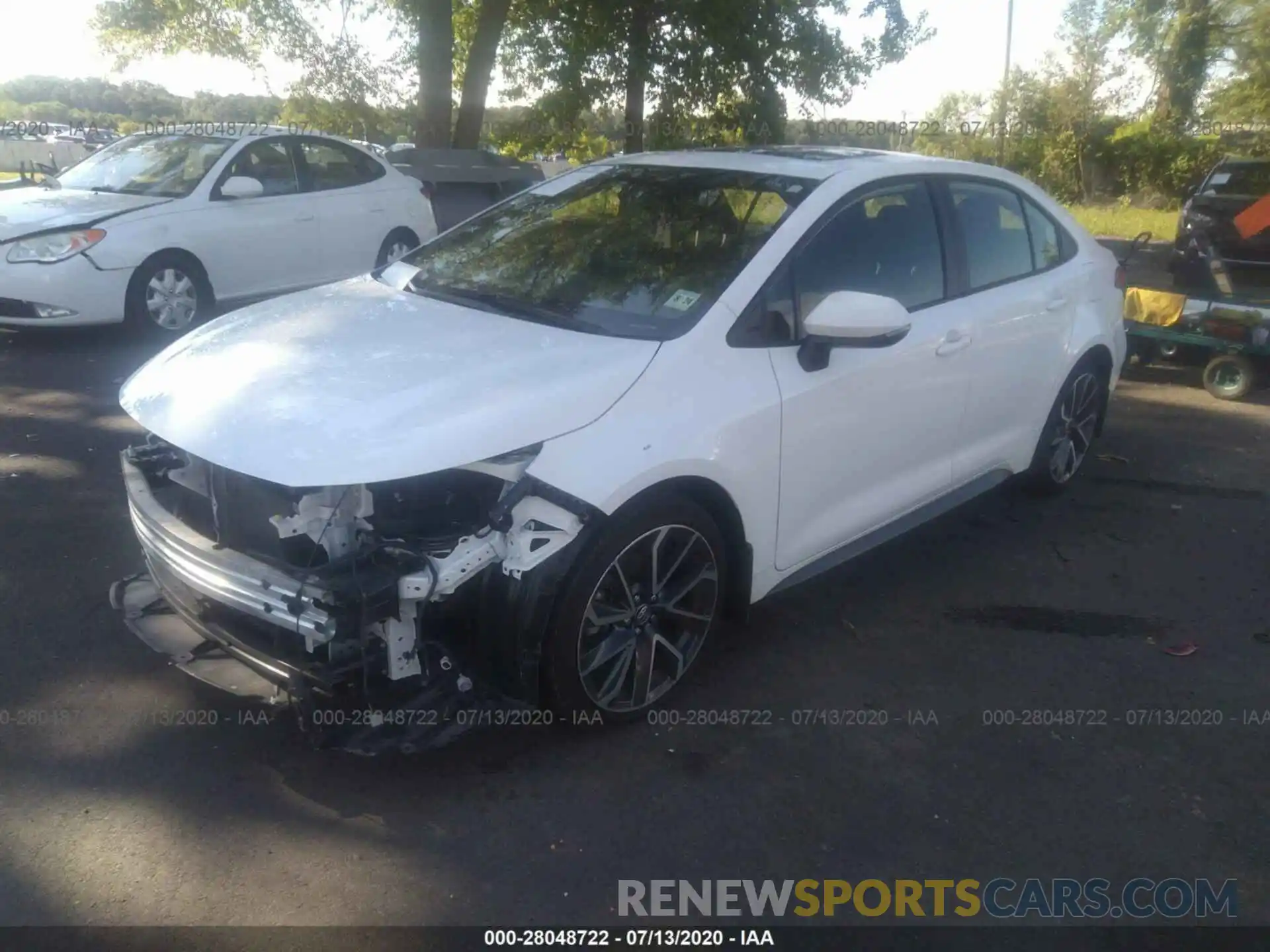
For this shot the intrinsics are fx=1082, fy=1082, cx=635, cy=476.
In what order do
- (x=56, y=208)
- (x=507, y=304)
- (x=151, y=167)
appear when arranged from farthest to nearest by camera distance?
(x=151, y=167) < (x=56, y=208) < (x=507, y=304)

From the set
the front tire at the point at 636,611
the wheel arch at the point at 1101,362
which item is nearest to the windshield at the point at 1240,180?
the wheel arch at the point at 1101,362

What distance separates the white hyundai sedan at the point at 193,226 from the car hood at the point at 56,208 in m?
0.01

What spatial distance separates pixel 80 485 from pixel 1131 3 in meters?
31.1

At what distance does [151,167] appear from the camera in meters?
8.86

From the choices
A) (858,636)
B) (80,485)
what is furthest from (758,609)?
(80,485)

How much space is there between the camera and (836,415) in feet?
12.5

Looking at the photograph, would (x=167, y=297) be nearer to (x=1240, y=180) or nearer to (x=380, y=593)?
(x=380, y=593)

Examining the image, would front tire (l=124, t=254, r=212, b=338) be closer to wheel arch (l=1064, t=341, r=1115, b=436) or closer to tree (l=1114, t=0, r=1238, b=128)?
wheel arch (l=1064, t=341, r=1115, b=436)

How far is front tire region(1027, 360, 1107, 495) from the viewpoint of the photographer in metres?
5.36

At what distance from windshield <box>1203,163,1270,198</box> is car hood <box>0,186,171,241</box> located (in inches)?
453

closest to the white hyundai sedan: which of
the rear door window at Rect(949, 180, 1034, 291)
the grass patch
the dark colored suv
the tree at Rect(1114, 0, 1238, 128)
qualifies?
the rear door window at Rect(949, 180, 1034, 291)

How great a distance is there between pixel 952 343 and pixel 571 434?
1.94 m

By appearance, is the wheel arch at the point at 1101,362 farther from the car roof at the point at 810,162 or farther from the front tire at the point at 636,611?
the front tire at the point at 636,611
